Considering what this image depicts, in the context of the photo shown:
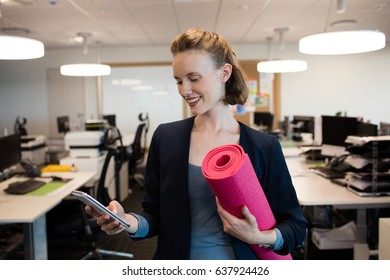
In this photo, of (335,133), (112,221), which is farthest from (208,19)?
(112,221)

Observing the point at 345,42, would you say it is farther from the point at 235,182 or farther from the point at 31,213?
the point at 31,213

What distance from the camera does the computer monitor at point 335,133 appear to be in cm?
265

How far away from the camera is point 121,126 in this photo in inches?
203

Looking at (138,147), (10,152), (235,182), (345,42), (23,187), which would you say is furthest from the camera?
(138,147)

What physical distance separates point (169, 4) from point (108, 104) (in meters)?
2.45

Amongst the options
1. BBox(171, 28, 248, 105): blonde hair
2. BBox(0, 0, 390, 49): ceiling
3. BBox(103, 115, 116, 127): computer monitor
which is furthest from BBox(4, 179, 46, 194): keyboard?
BBox(103, 115, 116, 127): computer monitor

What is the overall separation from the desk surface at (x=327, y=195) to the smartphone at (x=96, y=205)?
53.1 inches

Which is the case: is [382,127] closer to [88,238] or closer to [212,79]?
Answer: [212,79]

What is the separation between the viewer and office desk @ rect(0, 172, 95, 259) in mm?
1789

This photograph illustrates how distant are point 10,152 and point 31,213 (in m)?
1.05

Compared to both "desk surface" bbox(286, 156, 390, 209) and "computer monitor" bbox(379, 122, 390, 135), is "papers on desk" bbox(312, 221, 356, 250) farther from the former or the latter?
"computer monitor" bbox(379, 122, 390, 135)

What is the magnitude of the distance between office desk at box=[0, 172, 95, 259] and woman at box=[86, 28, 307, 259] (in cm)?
110

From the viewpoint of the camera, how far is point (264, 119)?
5.50 m

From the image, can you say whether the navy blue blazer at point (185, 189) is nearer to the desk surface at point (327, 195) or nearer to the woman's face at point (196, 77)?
the woman's face at point (196, 77)
